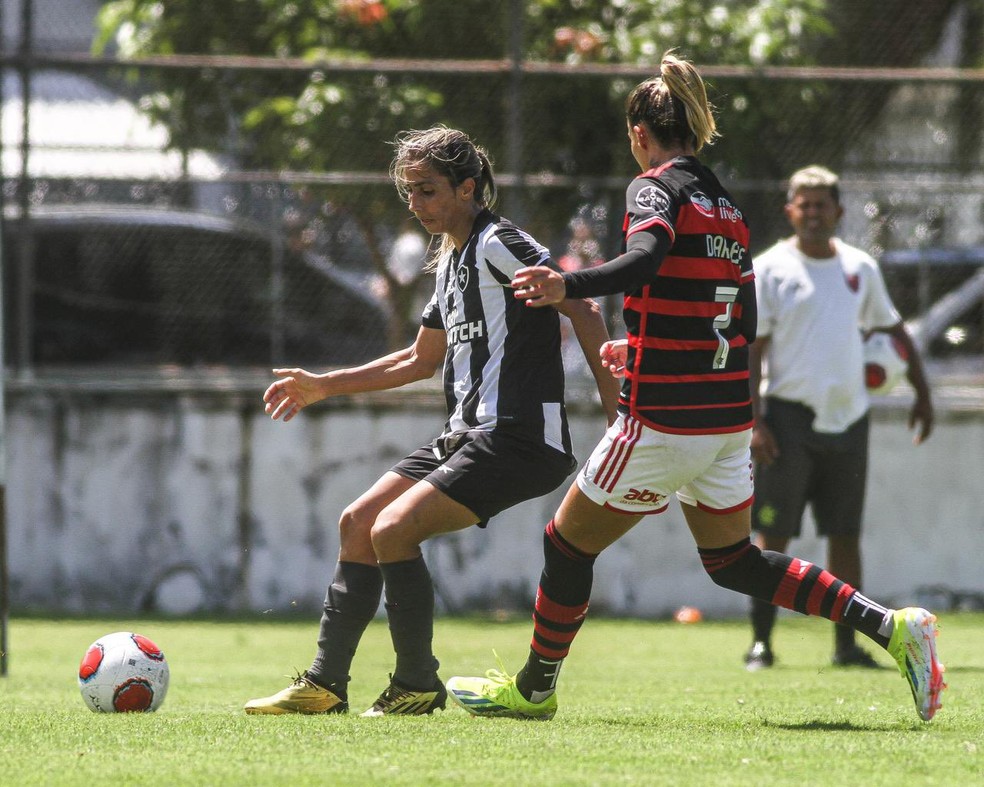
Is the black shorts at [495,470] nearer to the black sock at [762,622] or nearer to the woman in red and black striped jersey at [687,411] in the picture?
the woman in red and black striped jersey at [687,411]

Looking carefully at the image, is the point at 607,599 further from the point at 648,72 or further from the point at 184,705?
the point at 184,705

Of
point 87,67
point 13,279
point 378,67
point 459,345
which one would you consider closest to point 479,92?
point 378,67

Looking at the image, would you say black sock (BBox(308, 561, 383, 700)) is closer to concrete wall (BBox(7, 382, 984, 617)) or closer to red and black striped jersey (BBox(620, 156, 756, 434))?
red and black striped jersey (BBox(620, 156, 756, 434))

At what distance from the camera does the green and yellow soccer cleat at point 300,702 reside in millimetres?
5102

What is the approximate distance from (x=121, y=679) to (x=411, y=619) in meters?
1.03

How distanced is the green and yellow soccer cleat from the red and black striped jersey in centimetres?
144

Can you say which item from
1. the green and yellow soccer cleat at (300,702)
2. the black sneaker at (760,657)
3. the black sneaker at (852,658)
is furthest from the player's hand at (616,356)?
the black sneaker at (852,658)

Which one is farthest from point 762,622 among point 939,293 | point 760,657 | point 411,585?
point 939,293

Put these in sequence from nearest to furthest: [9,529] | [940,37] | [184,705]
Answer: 1. [184,705]
2. [9,529]
3. [940,37]

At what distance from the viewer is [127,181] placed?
10234 mm

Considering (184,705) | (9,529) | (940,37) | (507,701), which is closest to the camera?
(507,701)

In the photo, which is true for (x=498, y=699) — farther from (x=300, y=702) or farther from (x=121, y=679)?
(x=121, y=679)

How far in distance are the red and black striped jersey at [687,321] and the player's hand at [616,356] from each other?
82 mm

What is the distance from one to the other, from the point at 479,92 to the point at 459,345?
Answer: 5.81m
